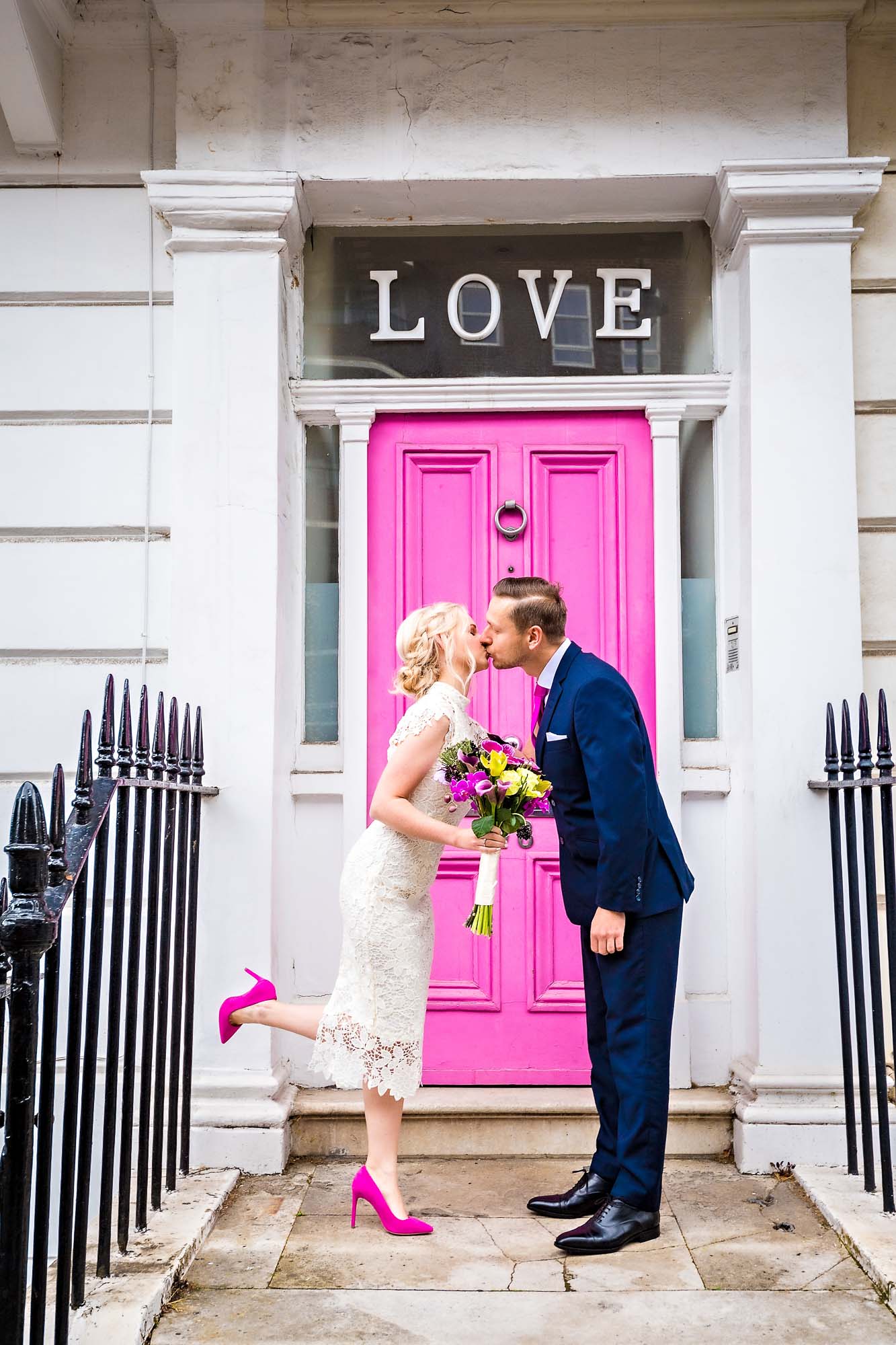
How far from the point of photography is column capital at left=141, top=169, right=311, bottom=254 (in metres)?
4.44

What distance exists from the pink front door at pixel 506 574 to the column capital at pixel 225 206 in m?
0.87

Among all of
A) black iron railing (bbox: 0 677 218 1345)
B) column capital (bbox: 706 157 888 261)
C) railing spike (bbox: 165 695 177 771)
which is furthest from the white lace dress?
column capital (bbox: 706 157 888 261)

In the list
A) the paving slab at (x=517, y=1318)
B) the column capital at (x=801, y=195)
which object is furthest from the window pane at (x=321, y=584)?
the paving slab at (x=517, y=1318)

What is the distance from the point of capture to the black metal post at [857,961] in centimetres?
355

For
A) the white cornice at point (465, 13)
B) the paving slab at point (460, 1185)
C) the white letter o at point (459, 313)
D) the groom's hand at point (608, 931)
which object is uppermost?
the white cornice at point (465, 13)

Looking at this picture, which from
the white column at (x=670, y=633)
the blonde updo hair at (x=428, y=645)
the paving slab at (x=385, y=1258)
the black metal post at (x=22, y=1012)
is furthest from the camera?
the white column at (x=670, y=633)

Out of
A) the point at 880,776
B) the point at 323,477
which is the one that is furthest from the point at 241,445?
the point at 880,776

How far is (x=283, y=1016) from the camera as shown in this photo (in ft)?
12.0

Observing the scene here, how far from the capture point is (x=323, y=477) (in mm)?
4809

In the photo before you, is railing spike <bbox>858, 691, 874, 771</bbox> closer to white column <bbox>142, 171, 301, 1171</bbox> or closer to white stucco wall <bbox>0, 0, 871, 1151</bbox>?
white stucco wall <bbox>0, 0, 871, 1151</bbox>

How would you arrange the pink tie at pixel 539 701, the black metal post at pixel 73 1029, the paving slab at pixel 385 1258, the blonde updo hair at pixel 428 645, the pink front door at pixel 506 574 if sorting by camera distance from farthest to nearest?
the pink front door at pixel 506 574 → the pink tie at pixel 539 701 → the blonde updo hair at pixel 428 645 → the paving slab at pixel 385 1258 → the black metal post at pixel 73 1029

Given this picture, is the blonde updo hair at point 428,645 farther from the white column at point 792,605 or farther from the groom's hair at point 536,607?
the white column at point 792,605

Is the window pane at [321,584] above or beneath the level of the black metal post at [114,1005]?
above

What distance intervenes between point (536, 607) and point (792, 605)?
124cm
